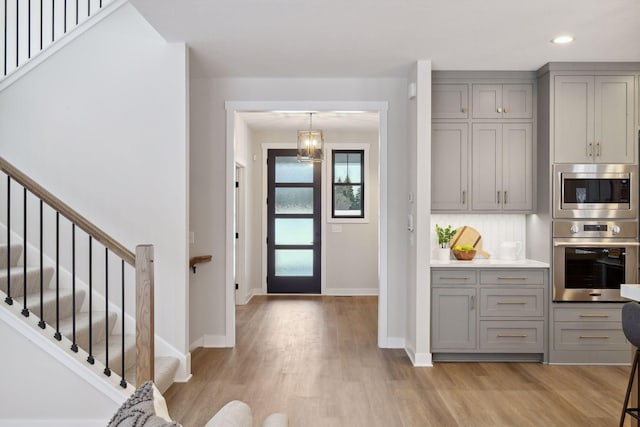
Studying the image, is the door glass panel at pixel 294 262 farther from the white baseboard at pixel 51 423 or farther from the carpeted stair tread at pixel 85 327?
the white baseboard at pixel 51 423

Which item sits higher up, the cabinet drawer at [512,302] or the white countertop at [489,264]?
the white countertop at [489,264]

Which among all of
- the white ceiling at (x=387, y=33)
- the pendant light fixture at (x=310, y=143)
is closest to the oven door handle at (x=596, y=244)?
the white ceiling at (x=387, y=33)

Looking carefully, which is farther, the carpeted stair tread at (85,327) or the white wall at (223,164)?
the white wall at (223,164)

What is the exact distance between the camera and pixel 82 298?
3.97m

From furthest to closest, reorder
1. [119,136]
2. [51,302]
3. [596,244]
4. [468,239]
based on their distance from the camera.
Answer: [468,239] < [596,244] < [119,136] < [51,302]

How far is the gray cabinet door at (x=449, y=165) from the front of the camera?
4.73 m

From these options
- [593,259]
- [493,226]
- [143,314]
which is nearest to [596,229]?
[593,259]

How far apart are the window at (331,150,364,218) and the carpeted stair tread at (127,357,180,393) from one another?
4.71 meters

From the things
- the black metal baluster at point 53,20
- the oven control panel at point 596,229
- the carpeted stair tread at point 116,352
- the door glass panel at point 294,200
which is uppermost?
the black metal baluster at point 53,20

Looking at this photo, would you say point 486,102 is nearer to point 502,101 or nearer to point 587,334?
point 502,101

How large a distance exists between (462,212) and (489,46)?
152cm

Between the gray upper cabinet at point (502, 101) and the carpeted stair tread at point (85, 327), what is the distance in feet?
12.1

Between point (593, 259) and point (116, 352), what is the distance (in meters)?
4.02

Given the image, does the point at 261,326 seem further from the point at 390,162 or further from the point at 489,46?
the point at 489,46
